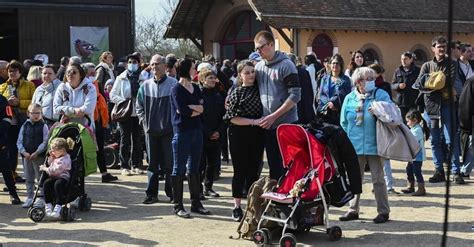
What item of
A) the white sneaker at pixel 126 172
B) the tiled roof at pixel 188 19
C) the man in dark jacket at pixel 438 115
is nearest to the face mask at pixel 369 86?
the man in dark jacket at pixel 438 115

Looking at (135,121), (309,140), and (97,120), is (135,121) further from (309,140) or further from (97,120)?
(309,140)

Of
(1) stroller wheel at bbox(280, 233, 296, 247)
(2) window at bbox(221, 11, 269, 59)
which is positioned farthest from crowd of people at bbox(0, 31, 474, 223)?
(2) window at bbox(221, 11, 269, 59)

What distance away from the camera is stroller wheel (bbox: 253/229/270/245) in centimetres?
667

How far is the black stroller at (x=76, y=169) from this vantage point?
27.1 ft

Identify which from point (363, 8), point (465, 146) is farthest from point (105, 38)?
point (465, 146)

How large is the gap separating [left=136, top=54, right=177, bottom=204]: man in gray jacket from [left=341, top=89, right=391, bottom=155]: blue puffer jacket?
239cm

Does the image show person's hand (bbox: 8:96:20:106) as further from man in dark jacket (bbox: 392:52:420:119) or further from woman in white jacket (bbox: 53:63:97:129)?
man in dark jacket (bbox: 392:52:420:119)

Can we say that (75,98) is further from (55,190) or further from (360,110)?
(360,110)

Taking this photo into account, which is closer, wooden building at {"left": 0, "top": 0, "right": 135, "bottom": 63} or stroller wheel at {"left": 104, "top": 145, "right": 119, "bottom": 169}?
stroller wheel at {"left": 104, "top": 145, "right": 119, "bottom": 169}

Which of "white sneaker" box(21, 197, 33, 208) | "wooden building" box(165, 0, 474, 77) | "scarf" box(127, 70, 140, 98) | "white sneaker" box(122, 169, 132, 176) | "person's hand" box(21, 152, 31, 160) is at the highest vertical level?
"wooden building" box(165, 0, 474, 77)

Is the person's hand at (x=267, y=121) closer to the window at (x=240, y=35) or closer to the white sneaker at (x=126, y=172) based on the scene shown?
the white sneaker at (x=126, y=172)

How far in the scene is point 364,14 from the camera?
29203mm

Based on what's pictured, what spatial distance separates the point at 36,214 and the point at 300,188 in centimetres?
338

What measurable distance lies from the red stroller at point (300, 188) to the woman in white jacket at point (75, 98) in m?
3.29
